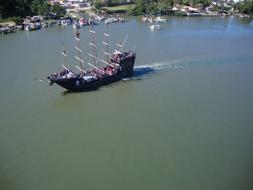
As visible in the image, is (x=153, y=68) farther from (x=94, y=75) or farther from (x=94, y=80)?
(x=94, y=80)

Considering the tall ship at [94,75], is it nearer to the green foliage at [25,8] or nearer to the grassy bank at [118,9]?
the green foliage at [25,8]

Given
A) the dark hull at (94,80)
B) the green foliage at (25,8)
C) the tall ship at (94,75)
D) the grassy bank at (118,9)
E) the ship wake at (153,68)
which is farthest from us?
the grassy bank at (118,9)

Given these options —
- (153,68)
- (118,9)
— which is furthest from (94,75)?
(118,9)

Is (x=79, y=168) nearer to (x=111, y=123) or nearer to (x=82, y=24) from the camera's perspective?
(x=111, y=123)

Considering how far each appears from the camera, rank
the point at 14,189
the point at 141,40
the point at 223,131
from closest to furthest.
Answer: the point at 14,189 < the point at 223,131 < the point at 141,40

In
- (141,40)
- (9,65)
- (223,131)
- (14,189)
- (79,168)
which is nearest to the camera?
(14,189)

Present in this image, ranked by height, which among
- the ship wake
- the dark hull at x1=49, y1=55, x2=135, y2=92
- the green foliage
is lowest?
the ship wake

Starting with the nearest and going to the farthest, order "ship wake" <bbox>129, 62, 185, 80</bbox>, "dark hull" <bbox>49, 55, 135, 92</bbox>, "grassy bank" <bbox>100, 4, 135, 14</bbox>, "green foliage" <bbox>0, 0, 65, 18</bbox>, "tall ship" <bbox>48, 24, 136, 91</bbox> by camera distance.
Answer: "dark hull" <bbox>49, 55, 135, 92</bbox>
"tall ship" <bbox>48, 24, 136, 91</bbox>
"ship wake" <bbox>129, 62, 185, 80</bbox>
"green foliage" <bbox>0, 0, 65, 18</bbox>
"grassy bank" <bbox>100, 4, 135, 14</bbox>

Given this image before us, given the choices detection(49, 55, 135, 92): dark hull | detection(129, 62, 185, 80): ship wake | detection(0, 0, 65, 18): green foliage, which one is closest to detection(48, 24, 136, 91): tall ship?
detection(49, 55, 135, 92): dark hull

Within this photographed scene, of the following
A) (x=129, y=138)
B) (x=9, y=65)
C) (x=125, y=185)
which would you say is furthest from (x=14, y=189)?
(x=9, y=65)

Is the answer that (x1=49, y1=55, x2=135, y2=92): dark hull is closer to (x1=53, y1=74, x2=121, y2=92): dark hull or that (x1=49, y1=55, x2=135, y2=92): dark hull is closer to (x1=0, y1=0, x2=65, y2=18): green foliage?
(x1=53, y1=74, x2=121, y2=92): dark hull

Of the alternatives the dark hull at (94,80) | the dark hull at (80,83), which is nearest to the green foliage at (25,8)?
the dark hull at (94,80)
